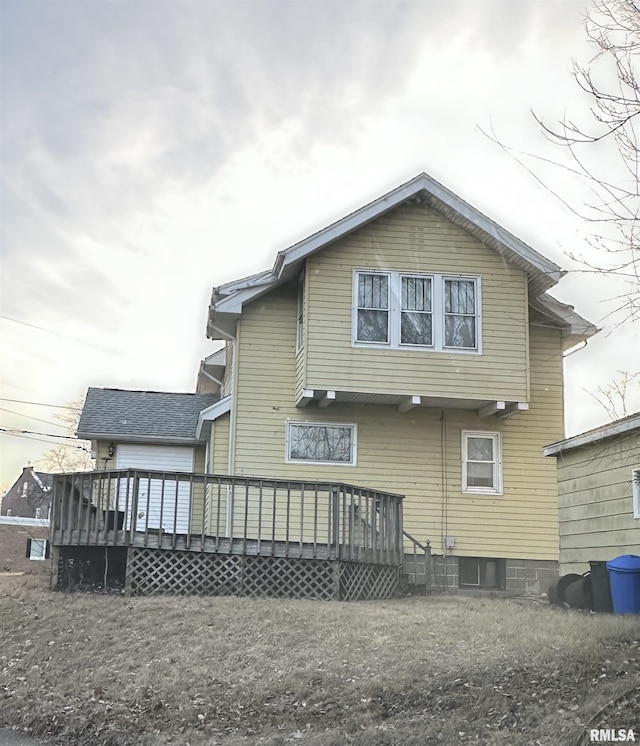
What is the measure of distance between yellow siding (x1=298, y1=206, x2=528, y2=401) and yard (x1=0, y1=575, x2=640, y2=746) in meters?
5.81

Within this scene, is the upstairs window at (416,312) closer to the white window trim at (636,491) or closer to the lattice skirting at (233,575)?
the lattice skirting at (233,575)

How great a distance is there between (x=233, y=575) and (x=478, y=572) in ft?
22.0

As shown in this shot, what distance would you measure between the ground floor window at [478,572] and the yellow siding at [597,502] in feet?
12.6

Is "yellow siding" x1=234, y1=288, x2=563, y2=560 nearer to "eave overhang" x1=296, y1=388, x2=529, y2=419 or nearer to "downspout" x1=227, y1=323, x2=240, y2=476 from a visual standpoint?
"downspout" x1=227, y1=323, x2=240, y2=476

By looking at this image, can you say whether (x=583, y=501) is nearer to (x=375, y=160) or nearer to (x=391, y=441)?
(x=391, y=441)

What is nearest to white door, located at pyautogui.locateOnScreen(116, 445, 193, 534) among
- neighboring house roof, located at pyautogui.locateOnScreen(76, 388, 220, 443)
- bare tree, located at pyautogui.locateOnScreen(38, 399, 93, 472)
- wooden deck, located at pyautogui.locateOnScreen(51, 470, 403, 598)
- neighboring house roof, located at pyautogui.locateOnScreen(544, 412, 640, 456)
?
neighboring house roof, located at pyautogui.locateOnScreen(76, 388, 220, 443)

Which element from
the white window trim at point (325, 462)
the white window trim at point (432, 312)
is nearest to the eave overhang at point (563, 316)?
the white window trim at point (432, 312)

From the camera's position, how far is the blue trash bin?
11062 millimetres

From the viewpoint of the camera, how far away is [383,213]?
56.1ft

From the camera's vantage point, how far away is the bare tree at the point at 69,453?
50.3 metres


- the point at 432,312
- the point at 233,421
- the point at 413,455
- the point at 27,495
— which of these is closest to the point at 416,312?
the point at 432,312

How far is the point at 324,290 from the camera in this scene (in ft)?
55.2

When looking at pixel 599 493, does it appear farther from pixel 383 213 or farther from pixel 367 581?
pixel 383 213

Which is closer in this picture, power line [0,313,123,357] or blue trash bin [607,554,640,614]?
blue trash bin [607,554,640,614]
